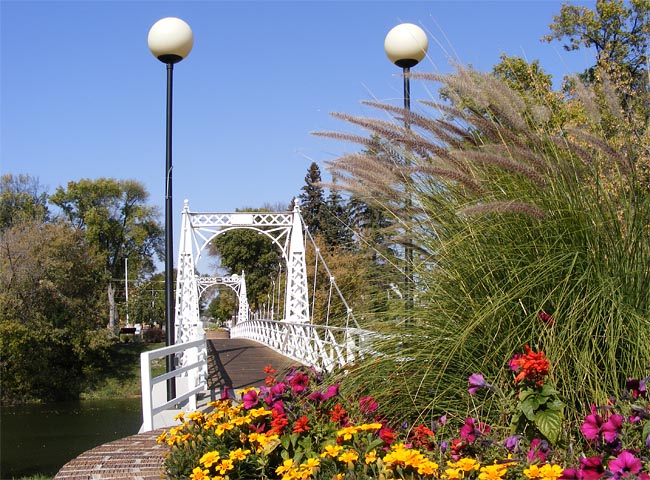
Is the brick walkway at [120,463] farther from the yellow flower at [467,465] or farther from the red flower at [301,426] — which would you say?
the yellow flower at [467,465]

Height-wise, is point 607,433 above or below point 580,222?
below

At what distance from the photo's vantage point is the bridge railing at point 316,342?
2.68 meters

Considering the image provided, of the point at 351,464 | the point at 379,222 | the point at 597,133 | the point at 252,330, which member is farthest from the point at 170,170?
the point at 252,330

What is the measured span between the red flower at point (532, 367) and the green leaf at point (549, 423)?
0.29ft

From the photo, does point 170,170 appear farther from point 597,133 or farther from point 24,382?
point 24,382

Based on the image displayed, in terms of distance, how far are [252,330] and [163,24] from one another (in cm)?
1857

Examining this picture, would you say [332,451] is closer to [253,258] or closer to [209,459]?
[209,459]

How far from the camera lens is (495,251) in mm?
2443

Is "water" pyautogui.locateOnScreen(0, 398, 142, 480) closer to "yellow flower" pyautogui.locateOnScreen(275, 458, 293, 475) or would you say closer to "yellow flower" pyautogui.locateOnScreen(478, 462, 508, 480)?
"yellow flower" pyautogui.locateOnScreen(275, 458, 293, 475)

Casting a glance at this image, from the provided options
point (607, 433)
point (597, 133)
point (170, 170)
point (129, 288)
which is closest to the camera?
point (607, 433)

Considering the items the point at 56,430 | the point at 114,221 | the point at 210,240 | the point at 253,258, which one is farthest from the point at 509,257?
the point at 114,221

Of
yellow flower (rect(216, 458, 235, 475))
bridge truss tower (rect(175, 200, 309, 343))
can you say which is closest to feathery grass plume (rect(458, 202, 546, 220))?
yellow flower (rect(216, 458, 235, 475))

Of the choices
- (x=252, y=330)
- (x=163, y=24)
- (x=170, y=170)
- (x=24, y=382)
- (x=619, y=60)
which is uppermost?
(x=619, y=60)

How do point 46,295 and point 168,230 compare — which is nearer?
point 168,230
